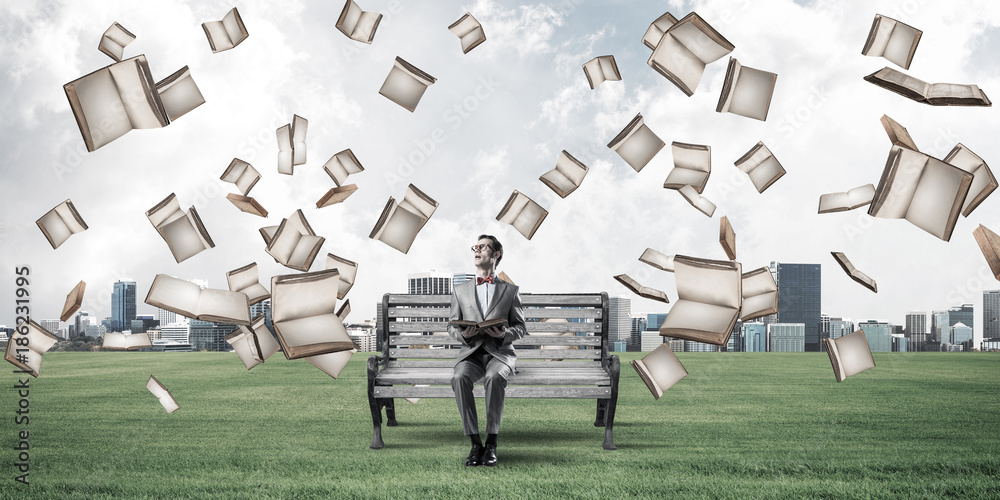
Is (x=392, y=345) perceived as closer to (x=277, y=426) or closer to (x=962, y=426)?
(x=277, y=426)

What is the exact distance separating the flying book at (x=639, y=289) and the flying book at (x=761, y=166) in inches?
46.4

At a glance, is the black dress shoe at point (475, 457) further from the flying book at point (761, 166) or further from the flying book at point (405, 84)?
the flying book at point (761, 166)

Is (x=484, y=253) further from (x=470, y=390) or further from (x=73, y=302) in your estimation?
(x=73, y=302)

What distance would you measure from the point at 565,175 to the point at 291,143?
93.3 inches

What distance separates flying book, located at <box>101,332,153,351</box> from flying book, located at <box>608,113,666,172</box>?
14.2 feet

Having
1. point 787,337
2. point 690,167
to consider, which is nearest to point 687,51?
point 690,167

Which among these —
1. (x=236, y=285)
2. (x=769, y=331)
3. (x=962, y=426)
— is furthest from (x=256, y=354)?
(x=769, y=331)

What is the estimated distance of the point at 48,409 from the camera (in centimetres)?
721

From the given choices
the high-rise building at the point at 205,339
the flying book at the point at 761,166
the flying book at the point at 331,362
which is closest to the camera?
the flying book at the point at 331,362

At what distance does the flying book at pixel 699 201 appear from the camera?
580 centimetres

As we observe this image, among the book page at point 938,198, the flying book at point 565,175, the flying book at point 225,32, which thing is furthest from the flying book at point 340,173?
the book page at point 938,198

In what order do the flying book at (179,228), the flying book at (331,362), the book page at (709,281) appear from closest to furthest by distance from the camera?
1. the book page at (709,281)
2. the flying book at (331,362)
3. the flying book at (179,228)

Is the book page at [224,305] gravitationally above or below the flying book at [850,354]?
above

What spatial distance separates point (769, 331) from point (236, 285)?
18.7 metres
